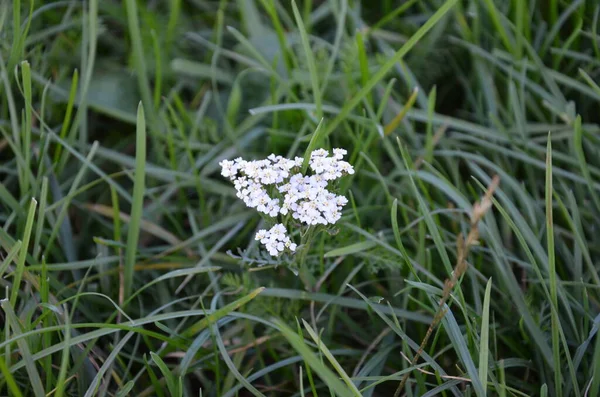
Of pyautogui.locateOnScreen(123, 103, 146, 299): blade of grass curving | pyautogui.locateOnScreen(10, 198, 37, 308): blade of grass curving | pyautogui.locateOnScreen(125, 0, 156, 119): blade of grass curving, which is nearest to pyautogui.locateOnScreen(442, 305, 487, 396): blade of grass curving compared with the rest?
pyautogui.locateOnScreen(123, 103, 146, 299): blade of grass curving

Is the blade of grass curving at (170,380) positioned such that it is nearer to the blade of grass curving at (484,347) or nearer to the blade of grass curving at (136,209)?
the blade of grass curving at (136,209)

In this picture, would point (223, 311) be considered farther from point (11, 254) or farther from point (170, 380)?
point (11, 254)

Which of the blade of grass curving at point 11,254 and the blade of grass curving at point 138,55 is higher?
the blade of grass curving at point 138,55

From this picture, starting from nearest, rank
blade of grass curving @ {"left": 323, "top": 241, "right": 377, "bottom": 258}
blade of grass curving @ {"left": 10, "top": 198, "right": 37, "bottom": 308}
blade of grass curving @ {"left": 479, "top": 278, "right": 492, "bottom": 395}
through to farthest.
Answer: blade of grass curving @ {"left": 479, "top": 278, "right": 492, "bottom": 395} → blade of grass curving @ {"left": 10, "top": 198, "right": 37, "bottom": 308} → blade of grass curving @ {"left": 323, "top": 241, "right": 377, "bottom": 258}

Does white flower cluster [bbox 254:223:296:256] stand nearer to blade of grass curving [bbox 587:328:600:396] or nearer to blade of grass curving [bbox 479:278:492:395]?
blade of grass curving [bbox 479:278:492:395]

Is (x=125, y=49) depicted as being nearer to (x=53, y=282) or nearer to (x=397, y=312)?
(x=53, y=282)

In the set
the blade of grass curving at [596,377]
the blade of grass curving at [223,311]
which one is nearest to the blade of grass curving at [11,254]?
the blade of grass curving at [223,311]

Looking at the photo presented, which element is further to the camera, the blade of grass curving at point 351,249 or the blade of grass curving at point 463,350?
the blade of grass curving at point 351,249

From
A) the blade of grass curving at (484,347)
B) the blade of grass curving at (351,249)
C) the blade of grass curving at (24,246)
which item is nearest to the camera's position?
A: the blade of grass curving at (484,347)

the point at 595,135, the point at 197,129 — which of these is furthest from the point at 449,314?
the point at 197,129
